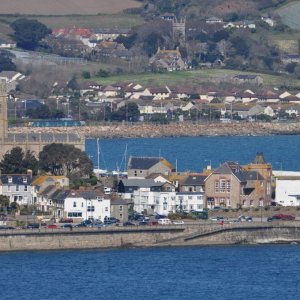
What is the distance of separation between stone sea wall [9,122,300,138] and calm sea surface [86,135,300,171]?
243 centimetres

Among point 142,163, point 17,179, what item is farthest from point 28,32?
point 17,179

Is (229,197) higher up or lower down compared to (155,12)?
lower down

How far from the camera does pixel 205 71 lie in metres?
141

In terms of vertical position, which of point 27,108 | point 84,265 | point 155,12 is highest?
point 155,12

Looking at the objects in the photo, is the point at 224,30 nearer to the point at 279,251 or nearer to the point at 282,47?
the point at 282,47

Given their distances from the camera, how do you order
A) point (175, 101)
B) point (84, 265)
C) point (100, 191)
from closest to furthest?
point (84, 265) → point (100, 191) → point (175, 101)

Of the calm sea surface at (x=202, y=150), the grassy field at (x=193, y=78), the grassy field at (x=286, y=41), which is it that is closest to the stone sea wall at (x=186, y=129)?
the calm sea surface at (x=202, y=150)

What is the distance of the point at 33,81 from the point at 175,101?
907 centimetres

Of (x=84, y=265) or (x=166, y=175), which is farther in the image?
(x=166, y=175)

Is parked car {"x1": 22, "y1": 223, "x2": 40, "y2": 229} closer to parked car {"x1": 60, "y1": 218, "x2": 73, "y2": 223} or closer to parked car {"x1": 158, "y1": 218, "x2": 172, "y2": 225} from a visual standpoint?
parked car {"x1": 60, "y1": 218, "x2": 73, "y2": 223}

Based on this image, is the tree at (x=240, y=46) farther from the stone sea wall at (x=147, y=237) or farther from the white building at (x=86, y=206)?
the stone sea wall at (x=147, y=237)

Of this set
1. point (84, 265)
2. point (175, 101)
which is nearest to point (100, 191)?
point (84, 265)

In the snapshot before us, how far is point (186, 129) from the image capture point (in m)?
121

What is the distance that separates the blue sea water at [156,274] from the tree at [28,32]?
8554 cm
